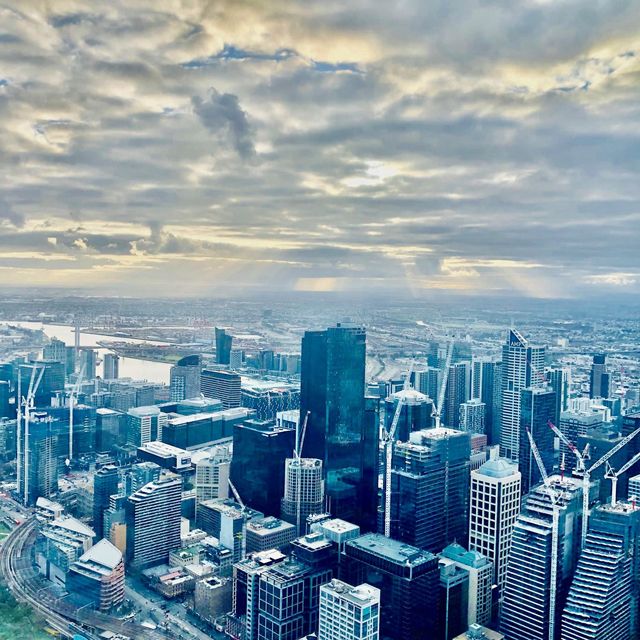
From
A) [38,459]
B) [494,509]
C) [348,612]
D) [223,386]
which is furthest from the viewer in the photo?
[223,386]

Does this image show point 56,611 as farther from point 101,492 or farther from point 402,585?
point 402,585

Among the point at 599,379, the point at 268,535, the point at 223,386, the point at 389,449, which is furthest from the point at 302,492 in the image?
the point at 599,379

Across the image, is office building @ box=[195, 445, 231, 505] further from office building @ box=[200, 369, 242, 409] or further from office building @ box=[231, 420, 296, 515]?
office building @ box=[200, 369, 242, 409]

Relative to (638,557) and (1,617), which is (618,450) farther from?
(1,617)

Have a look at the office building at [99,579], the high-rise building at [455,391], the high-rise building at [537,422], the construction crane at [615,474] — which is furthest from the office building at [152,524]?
the construction crane at [615,474]

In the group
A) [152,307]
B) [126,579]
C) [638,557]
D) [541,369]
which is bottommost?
[126,579]

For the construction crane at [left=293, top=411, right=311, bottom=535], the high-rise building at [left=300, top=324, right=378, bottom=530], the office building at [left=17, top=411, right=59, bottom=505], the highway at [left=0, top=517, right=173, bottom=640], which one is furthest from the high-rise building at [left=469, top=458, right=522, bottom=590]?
the office building at [left=17, top=411, right=59, bottom=505]

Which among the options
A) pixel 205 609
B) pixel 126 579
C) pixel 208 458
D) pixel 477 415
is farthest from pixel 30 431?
pixel 477 415

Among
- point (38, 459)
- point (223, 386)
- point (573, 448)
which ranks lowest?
point (38, 459)
